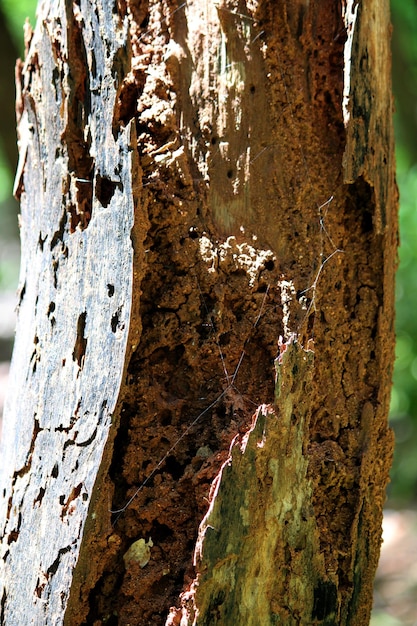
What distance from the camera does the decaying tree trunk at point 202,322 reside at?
1.11 m

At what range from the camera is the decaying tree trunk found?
43.8 inches

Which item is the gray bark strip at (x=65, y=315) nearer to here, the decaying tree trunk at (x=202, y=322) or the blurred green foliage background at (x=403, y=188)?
the decaying tree trunk at (x=202, y=322)

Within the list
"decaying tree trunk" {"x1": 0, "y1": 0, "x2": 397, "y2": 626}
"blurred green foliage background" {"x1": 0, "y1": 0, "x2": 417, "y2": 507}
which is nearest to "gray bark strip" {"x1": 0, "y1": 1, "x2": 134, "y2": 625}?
"decaying tree trunk" {"x1": 0, "y1": 0, "x2": 397, "y2": 626}

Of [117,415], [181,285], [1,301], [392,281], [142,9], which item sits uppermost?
[1,301]

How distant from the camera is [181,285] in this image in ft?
3.89

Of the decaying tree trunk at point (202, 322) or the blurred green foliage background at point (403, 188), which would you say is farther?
the blurred green foliage background at point (403, 188)

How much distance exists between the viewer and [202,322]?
119 cm

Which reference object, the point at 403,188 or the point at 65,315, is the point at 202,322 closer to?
the point at 65,315

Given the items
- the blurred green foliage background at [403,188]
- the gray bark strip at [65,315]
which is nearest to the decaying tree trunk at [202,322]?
the gray bark strip at [65,315]

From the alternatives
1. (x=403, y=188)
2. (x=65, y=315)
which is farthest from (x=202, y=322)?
(x=403, y=188)

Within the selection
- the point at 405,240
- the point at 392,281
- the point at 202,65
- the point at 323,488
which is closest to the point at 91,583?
the point at 323,488

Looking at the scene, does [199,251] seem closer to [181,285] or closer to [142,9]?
[181,285]

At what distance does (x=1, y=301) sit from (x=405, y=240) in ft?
24.5

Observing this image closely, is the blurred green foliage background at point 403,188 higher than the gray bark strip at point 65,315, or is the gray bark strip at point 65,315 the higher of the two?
the blurred green foliage background at point 403,188
